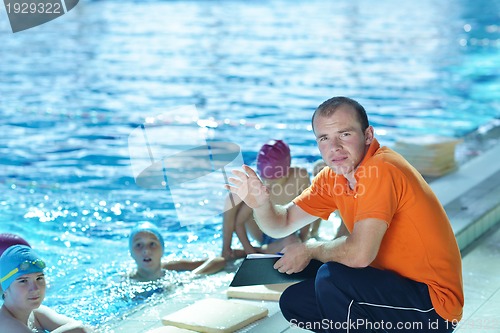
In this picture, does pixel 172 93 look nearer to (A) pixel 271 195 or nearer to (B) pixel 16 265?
(A) pixel 271 195

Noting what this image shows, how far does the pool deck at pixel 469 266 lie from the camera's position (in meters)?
3.59

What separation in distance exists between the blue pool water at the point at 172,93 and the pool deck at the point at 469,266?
14.1 inches

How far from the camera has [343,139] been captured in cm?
288

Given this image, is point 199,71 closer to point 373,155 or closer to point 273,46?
point 273,46

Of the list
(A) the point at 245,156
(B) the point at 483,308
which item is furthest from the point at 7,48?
(B) the point at 483,308

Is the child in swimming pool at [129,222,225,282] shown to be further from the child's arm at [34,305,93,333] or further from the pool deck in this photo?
the child's arm at [34,305,93,333]

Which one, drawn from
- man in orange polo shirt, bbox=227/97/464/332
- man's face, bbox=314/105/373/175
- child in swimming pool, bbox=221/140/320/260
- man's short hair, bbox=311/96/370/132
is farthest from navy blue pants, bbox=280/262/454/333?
child in swimming pool, bbox=221/140/320/260

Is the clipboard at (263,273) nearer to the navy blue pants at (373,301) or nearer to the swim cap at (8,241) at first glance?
the navy blue pants at (373,301)

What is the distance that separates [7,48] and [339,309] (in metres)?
15.8

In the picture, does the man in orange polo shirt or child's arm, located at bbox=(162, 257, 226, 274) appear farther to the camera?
child's arm, located at bbox=(162, 257, 226, 274)

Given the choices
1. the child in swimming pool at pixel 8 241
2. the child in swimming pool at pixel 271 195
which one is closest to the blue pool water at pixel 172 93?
the child in swimming pool at pixel 271 195

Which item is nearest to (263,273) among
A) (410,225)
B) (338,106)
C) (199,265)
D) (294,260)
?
(294,260)

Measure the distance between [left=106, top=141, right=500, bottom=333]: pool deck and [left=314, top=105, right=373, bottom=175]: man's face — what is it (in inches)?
33.3

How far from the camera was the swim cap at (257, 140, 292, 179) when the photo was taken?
207 inches
